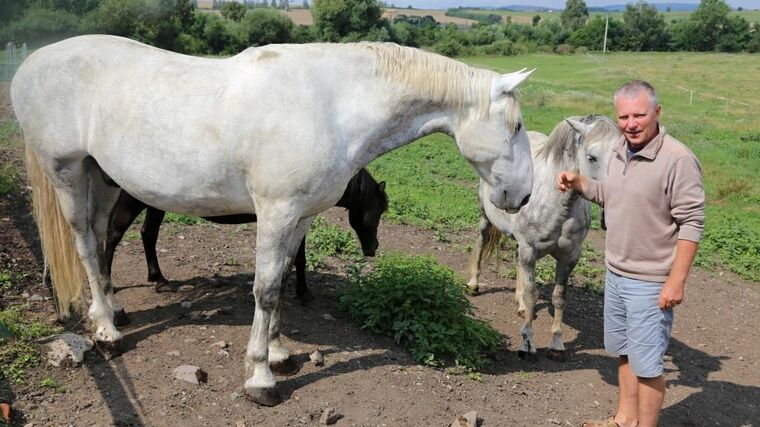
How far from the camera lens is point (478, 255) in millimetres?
7102

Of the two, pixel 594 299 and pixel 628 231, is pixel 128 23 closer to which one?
pixel 594 299

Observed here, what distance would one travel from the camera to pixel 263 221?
3756mm

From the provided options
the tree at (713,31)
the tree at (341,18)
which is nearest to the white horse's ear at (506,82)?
the tree at (341,18)

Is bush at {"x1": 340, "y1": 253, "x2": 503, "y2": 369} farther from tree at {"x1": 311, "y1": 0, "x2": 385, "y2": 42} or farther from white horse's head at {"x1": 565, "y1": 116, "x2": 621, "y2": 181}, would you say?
tree at {"x1": 311, "y1": 0, "x2": 385, "y2": 42}

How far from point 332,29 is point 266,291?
1676 inches

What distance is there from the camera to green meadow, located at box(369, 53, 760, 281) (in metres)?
9.18

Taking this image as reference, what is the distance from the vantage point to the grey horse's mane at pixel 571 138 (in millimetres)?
4848

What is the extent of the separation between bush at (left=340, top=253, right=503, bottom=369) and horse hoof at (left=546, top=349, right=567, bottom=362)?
50cm

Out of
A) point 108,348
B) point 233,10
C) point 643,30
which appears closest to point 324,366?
point 108,348

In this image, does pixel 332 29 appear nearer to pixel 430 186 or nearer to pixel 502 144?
pixel 430 186

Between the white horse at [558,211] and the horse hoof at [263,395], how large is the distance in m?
2.41

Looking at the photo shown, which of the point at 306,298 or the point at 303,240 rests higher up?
the point at 303,240

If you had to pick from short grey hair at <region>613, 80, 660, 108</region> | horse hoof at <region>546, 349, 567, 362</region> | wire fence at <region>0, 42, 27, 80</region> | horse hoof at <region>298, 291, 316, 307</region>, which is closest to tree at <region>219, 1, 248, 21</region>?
wire fence at <region>0, 42, 27, 80</region>

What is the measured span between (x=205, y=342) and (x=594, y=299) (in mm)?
4542
